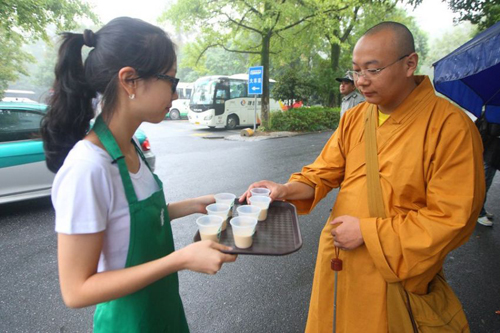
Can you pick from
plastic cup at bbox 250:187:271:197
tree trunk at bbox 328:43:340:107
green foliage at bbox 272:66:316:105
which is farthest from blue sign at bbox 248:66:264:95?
plastic cup at bbox 250:187:271:197

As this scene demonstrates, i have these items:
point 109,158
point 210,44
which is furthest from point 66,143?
point 210,44

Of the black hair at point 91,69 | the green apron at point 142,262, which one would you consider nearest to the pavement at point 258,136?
the green apron at point 142,262

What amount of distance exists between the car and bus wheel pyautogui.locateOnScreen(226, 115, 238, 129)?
12.1 meters

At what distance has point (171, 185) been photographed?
600 centimetres

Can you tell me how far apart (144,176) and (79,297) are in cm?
50

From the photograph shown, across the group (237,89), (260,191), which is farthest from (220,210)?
(237,89)

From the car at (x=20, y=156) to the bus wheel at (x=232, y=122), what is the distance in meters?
12.1

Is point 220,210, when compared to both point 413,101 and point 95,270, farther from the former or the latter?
point 413,101

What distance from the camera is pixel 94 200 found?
3.16 ft

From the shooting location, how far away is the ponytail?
1102 millimetres

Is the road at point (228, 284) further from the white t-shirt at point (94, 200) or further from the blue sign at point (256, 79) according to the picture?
the blue sign at point (256, 79)

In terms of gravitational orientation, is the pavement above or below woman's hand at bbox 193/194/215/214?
below

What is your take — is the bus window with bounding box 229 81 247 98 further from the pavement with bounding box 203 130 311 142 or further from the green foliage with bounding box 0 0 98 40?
the green foliage with bounding box 0 0 98 40

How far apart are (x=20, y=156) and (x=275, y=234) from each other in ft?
14.6
